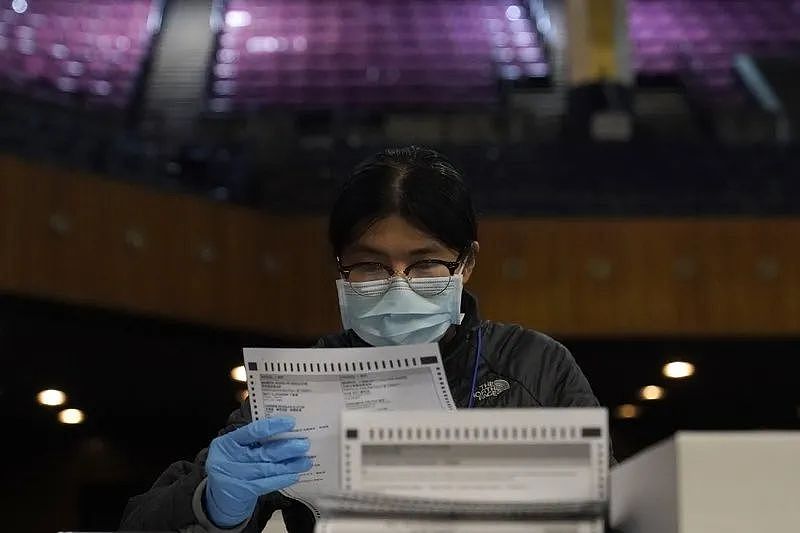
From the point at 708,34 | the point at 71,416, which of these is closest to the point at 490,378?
the point at 71,416

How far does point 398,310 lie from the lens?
150 centimetres

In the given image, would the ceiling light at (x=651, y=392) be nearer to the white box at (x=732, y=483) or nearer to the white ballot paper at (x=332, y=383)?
the white ballot paper at (x=332, y=383)

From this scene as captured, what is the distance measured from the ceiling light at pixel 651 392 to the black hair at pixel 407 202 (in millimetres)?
4890

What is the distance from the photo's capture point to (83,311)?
5.07 meters

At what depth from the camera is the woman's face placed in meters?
1.49

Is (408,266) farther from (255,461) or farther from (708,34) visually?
(708,34)

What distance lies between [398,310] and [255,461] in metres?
0.32

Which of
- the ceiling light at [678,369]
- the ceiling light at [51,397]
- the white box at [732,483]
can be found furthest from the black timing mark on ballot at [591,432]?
the ceiling light at [51,397]

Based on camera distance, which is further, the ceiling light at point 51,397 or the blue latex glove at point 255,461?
the ceiling light at point 51,397

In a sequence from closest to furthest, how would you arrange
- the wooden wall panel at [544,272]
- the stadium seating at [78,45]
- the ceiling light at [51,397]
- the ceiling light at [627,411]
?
the wooden wall panel at [544,272], the ceiling light at [51,397], the ceiling light at [627,411], the stadium seating at [78,45]

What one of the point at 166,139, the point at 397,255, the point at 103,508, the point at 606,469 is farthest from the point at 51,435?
the point at 606,469

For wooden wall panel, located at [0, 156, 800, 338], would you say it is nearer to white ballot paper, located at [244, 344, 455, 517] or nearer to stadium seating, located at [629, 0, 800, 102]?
stadium seating, located at [629, 0, 800, 102]

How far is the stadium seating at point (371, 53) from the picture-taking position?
26.7ft

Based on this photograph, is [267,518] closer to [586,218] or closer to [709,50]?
[586,218]
